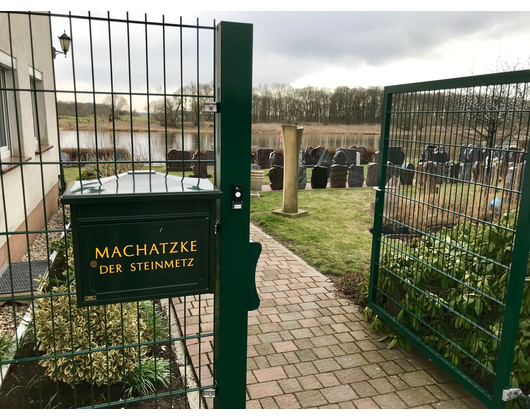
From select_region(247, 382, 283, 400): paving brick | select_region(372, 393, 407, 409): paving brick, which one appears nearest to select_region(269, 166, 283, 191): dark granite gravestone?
select_region(247, 382, 283, 400): paving brick

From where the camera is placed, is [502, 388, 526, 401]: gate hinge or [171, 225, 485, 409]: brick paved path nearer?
[502, 388, 526, 401]: gate hinge

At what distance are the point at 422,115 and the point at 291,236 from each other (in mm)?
4507

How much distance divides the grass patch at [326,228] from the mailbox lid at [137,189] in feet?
13.1

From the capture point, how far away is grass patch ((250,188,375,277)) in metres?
6.58

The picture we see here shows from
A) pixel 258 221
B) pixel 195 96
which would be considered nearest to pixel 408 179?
pixel 195 96

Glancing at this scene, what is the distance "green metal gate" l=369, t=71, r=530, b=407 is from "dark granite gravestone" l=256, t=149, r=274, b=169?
13.5 metres

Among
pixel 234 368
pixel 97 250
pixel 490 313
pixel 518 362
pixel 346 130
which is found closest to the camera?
pixel 97 250

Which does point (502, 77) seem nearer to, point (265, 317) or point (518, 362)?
point (518, 362)

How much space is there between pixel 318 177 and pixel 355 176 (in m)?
1.50

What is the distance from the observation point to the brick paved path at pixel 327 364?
128 inches

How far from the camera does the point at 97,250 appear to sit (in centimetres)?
214

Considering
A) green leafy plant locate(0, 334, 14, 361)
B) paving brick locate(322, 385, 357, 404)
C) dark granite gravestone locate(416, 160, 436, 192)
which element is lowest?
paving brick locate(322, 385, 357, 404)

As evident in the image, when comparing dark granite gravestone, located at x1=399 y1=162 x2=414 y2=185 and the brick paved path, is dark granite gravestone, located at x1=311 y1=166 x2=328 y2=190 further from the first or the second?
dark granite gravestone, located at x1=399 y1=162 x2=414 y2=185

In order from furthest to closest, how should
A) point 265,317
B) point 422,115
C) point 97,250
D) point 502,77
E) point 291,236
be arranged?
1. point 291,236
2. point 265,317
3. point 422,115
4. point 502,77
5. point 97,250
